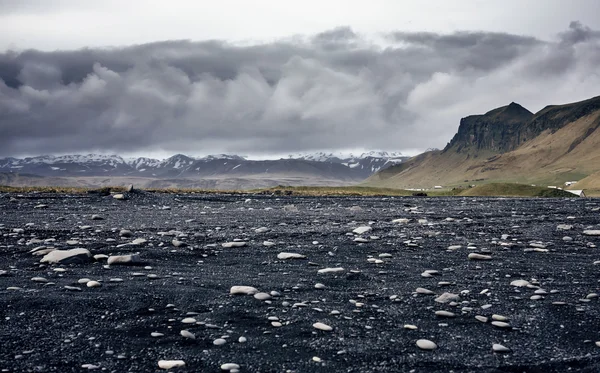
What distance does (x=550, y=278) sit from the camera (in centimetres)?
1155

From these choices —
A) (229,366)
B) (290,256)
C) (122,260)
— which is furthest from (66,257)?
(229,366)

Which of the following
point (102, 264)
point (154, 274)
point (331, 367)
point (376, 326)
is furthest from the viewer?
point (102, 264)

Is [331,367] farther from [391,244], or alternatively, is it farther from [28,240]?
[28,240]

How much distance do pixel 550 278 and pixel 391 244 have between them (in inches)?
242

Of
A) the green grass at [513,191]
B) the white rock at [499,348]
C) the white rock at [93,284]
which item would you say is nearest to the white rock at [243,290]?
the white rock at [93,284]

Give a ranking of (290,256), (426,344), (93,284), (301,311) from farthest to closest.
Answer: (290,256) < (93,284) < (301,311) < (426,344)

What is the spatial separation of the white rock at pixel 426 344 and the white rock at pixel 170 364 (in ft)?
11.4

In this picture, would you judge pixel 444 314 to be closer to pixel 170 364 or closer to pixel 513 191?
pixel 170 364

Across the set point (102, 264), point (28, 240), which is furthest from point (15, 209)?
point (102, 264)

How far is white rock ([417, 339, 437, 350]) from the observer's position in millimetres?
6906

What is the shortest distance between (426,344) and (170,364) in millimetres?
3705

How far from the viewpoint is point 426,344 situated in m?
6.94

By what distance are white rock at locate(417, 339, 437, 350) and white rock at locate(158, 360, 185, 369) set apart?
136 inches

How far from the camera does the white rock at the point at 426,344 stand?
6906 mm
